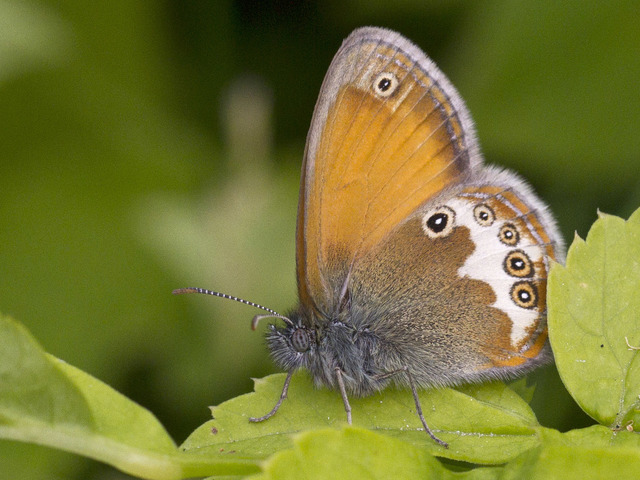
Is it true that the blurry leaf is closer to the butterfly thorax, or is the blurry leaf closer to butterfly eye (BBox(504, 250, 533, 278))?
the butterfly thorax

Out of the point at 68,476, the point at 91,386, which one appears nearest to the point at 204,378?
the point at 68,476

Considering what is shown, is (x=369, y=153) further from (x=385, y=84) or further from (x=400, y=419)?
(x=400, y=419)

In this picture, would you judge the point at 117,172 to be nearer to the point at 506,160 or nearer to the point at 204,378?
the point at 204,378

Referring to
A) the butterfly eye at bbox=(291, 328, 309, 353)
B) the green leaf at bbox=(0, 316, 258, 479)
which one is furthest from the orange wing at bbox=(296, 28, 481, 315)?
the green leaf at bbox=(0, 316, 258, 479)

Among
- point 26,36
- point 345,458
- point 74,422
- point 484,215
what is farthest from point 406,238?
point 26,36

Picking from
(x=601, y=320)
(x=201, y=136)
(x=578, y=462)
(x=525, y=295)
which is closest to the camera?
(x=578, y=462)
